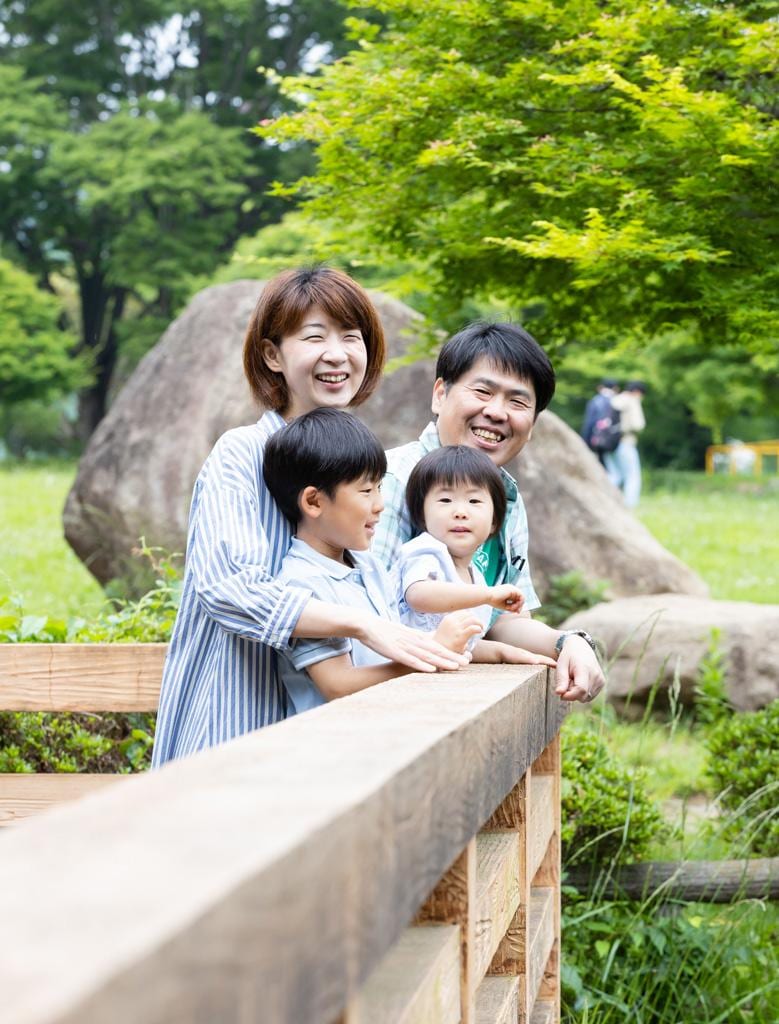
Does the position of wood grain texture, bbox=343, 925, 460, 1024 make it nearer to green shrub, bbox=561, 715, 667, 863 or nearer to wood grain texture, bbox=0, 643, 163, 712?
wood grain texture, bbox=0, 643, 163, 712

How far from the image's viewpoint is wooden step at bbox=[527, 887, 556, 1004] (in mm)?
2675

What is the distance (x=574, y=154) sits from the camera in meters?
4.84

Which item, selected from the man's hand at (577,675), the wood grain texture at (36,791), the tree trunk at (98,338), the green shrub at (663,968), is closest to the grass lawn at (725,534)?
the green shrub at (663,968)

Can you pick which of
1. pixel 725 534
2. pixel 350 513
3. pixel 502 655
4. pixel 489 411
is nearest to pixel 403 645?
pixel 350 513

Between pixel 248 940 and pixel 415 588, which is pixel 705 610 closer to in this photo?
pixel 415 588

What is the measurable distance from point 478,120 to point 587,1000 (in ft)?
9.83

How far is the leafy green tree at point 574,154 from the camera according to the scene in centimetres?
450

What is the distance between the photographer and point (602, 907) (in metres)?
4.59

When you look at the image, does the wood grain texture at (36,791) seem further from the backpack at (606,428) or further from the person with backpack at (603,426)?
the backpack at (606,428)

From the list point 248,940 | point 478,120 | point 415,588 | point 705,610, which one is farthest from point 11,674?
point 705,610

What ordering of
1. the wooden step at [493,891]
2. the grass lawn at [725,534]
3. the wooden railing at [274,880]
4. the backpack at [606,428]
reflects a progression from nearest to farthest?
the wooden railing at [274,880], the wooden step at [493,891], the grass lawn at [725,534], the backpack at [606,428]

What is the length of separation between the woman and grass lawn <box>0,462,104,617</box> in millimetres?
3494

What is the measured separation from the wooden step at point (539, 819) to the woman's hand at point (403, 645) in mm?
424

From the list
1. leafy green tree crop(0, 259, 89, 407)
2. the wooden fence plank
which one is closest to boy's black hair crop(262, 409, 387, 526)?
the wooden fence plank
